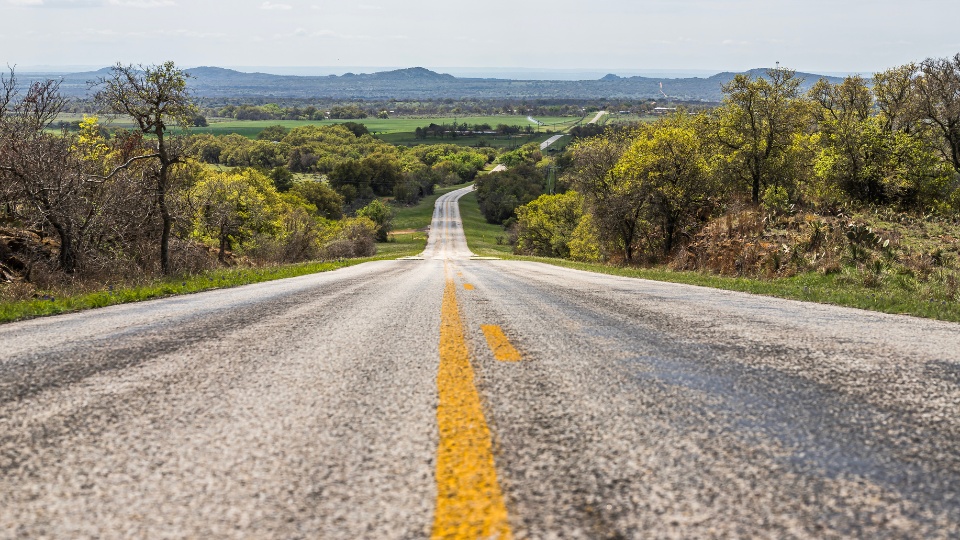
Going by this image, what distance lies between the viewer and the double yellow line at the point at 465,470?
1833 mm

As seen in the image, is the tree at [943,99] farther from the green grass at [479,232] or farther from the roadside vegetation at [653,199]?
the green grass at [479,232]

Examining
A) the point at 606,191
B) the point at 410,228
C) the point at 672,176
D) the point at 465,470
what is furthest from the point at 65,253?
the point at 410,228

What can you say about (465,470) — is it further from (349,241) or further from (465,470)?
(349,241)

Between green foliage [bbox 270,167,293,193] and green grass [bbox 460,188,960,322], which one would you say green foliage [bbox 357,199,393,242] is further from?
green grass [bbox 460,188,960,322]

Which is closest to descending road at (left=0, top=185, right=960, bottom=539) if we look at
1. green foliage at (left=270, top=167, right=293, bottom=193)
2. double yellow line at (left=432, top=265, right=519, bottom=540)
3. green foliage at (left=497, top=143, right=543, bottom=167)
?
double yellow line at (left=432, top=265, right=519, bottom=540)

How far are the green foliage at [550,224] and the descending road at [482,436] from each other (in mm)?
55343

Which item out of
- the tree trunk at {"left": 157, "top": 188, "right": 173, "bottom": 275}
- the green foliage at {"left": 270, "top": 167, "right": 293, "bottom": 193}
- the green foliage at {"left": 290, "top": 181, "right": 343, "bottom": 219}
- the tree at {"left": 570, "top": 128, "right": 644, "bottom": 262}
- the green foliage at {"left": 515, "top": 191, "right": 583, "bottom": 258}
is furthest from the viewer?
the green foliage at {"left": 270, "top": 167, "right": 293, "bottom": 193}

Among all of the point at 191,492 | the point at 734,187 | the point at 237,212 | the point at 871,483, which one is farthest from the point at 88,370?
the point at 237,212

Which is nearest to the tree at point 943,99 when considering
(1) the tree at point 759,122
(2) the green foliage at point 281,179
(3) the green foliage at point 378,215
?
(1) the tree at point 759,122

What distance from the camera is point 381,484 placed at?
213cm

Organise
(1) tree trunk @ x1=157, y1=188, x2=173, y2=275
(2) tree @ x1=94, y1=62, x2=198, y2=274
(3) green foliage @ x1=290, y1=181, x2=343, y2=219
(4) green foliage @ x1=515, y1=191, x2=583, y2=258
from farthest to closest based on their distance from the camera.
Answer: (3) green foliage @ x1=290, y1=181, x2=343, y2=219 < (4) green foliage @ x1=515, y1=191, x2=583, y2=258 < (1) tree trunk @ x1=157, y1=188, x2=173, y2=275 < (2) tree @ x1=94, y1=62, x2=198, y2=274

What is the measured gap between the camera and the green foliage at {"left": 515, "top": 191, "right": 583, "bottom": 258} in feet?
204

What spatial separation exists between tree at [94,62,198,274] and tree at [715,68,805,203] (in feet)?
82.8

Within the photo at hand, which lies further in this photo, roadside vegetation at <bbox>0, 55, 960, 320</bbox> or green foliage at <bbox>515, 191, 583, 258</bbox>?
green foliage at <bbox>515, 191, 583, 258</bbox>
